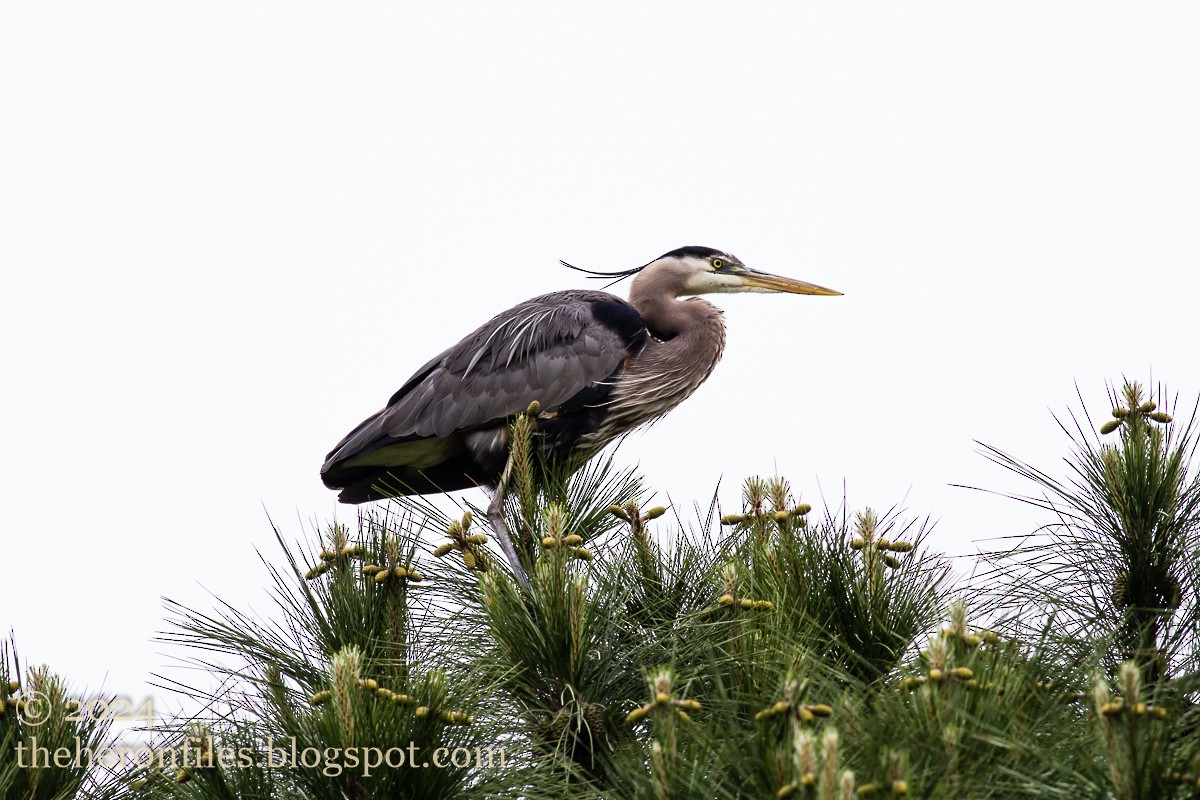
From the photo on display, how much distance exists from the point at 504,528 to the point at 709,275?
2635 millimetres

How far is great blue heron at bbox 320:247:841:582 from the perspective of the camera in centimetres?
620

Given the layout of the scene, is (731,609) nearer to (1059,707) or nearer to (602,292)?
(1059,707)

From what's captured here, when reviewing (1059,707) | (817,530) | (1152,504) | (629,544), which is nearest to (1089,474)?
(1152,504)

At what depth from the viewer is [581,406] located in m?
6.28

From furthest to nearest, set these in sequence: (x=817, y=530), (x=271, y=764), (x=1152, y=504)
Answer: (x=817, y=530) → (x=1152, y=504) → (x=271, y=764)

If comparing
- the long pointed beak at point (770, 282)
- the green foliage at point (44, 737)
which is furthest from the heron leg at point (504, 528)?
the long pointed beak at point (770, 282)

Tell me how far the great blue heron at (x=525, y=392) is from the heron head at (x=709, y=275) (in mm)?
363

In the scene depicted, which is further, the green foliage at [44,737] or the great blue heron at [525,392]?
the great blue heron at [525,392]

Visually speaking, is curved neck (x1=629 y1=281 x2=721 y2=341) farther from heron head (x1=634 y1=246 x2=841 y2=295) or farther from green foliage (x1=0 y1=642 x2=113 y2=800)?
green foliage (x1=0 y1=642 x2=113 y2=800)

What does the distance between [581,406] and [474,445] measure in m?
0.55

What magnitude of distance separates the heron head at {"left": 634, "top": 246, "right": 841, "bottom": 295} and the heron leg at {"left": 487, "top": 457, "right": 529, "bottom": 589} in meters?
1.68

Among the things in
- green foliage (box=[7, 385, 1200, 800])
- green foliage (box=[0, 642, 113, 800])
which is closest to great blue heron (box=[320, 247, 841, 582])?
green foliage (box=[7, 385, 1200, 800])

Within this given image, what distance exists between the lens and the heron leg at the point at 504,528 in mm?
3933

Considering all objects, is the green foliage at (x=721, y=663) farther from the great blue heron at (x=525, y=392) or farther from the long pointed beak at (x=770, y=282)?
the long pointed beak at (x=770, y=282)
